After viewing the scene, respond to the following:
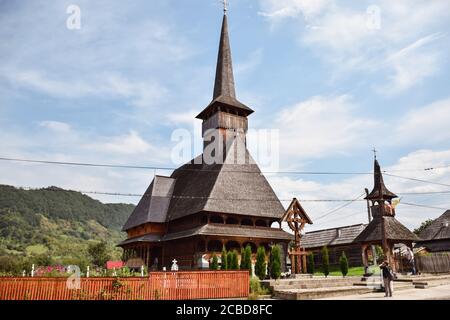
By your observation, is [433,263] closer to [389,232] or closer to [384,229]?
[389,232]

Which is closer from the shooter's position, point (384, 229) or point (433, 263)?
point (384, 229)

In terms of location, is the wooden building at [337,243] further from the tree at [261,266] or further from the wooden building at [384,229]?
the tree at [261,266]

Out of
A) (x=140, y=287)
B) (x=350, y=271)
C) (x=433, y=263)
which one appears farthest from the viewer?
(x=350, y=271)

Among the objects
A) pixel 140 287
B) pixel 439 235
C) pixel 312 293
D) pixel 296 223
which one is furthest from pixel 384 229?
pixel 439 235

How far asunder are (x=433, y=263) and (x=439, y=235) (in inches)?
644

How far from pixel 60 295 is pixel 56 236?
5078 inches

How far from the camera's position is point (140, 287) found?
47.7ft

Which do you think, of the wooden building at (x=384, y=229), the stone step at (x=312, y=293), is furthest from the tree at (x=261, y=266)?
the wooden building at (x=384, y=229)

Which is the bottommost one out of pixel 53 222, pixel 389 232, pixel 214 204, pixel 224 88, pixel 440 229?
pixel 389 232

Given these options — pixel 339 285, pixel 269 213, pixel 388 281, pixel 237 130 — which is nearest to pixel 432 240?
pixel 269 213

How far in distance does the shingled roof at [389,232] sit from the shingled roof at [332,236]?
35.2ft

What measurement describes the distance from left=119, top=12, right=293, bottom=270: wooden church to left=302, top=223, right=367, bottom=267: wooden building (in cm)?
955

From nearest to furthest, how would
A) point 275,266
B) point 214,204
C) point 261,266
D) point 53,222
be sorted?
point 275,266 < point 261,266 < point 214,204 < point 53,222

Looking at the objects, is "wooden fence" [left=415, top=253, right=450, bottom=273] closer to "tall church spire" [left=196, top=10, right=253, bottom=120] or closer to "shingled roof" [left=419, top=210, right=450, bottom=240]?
"shingled roof" [left=419, top=210, right=450, bottom=240]
